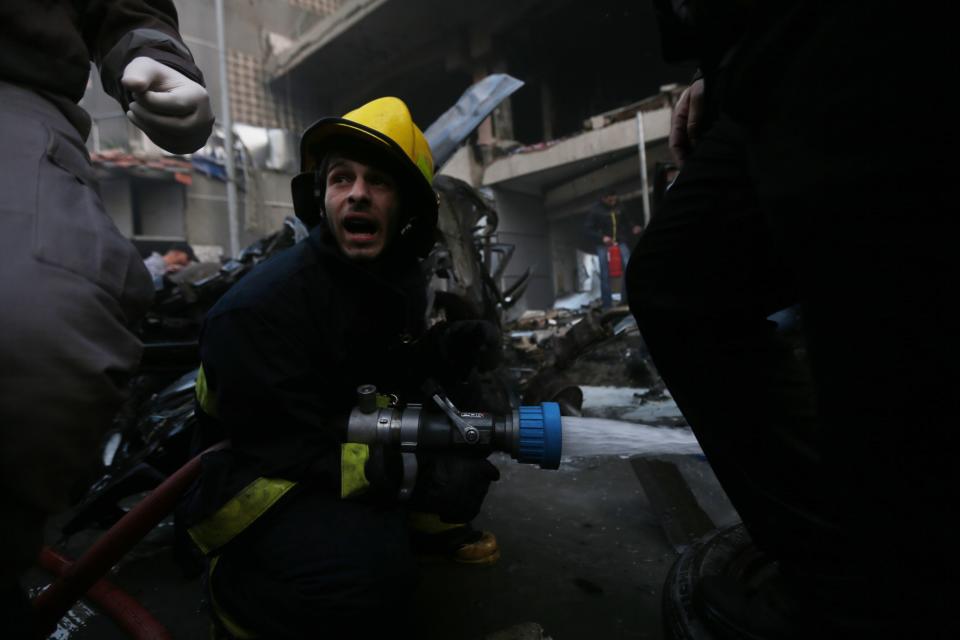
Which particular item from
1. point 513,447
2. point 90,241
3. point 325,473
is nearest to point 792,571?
point 513,447

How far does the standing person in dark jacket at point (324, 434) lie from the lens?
1196 mm

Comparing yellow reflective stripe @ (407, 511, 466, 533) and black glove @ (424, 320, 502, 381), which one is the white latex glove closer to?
black glove @ (424, 320, 502, 381)

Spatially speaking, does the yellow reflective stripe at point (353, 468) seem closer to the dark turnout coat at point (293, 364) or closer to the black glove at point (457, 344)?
the dark turnout coat at point (293, 364)

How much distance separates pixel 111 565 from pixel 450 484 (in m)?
0.82

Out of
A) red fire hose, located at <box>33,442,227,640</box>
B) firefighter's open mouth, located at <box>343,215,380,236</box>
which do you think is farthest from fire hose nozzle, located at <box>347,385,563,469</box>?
firefighter's open mouth, located at <box>343,215,380,236</box>

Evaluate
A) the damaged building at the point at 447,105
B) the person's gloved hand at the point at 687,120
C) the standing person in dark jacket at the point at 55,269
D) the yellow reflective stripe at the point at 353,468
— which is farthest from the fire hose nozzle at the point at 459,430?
the damaged building at the point at 447,105

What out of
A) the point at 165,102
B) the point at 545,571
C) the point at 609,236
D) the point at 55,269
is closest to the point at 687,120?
the point at 165,102

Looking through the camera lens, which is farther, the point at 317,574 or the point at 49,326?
the point at 317,574

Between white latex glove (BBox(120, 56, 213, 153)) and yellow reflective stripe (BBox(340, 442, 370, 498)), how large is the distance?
2.52ft

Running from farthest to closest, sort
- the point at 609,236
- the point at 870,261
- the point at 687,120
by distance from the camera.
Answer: the point at 609,236
the point at 687,120
the point at 870,261

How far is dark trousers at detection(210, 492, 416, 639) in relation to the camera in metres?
1.16

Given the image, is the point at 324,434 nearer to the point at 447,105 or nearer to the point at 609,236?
the point at 609,236

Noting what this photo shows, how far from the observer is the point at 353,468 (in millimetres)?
1246

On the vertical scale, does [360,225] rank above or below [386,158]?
below
